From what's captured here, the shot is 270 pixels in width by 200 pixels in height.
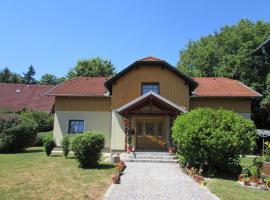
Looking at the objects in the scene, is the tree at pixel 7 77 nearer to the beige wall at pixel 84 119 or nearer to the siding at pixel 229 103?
the beige wall at pixel 84 119

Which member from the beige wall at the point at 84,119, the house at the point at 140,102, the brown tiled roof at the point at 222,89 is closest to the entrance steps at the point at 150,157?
the house at the point at 140,102

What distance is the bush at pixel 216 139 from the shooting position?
14523mm

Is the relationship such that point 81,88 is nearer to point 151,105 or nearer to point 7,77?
point 151,105

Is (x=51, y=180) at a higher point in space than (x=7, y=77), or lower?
lower

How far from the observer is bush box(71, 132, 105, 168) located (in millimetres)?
15594

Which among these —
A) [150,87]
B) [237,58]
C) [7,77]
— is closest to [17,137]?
[150,87]

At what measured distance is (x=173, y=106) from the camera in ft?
70.7

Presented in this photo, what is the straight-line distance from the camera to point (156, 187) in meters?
11.7

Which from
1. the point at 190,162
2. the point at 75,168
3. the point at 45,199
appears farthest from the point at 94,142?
the point at 45,199

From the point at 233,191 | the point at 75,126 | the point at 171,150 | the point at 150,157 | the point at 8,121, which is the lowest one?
the point at 233,191

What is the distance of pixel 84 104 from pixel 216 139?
13.9 metres

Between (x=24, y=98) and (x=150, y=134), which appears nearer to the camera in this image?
(x=150, y=134)

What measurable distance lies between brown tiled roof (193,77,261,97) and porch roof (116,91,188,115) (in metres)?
4.04

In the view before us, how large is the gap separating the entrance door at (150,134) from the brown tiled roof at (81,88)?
172 inches
